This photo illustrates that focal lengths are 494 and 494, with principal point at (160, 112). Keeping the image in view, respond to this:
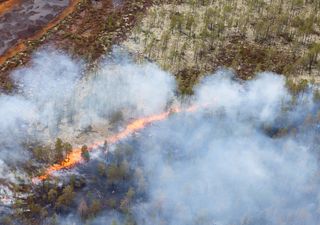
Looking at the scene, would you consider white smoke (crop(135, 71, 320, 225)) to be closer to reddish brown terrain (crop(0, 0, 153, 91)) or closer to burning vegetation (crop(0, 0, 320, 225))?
burning vegetation (crop(0, 0, 320, 225))

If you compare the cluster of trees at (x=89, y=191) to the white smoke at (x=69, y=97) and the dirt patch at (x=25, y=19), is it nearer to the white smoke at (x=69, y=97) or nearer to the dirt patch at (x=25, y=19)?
the white smoke at (x=69, y=97)

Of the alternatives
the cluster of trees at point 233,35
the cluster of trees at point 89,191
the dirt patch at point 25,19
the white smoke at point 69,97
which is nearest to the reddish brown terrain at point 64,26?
the dirt patch at point 25,19

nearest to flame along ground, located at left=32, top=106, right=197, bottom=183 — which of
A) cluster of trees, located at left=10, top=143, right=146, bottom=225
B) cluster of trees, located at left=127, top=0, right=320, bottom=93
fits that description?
cluster of trees, located at left=10, top=143, right=146, bottom=225

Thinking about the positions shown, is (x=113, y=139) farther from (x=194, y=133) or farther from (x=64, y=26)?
(x=64, y=26)

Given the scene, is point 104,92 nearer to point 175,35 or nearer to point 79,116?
point 79,116

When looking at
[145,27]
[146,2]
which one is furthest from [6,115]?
[146,2]

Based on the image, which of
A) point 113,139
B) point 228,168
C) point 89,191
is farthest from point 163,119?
point 89,191
